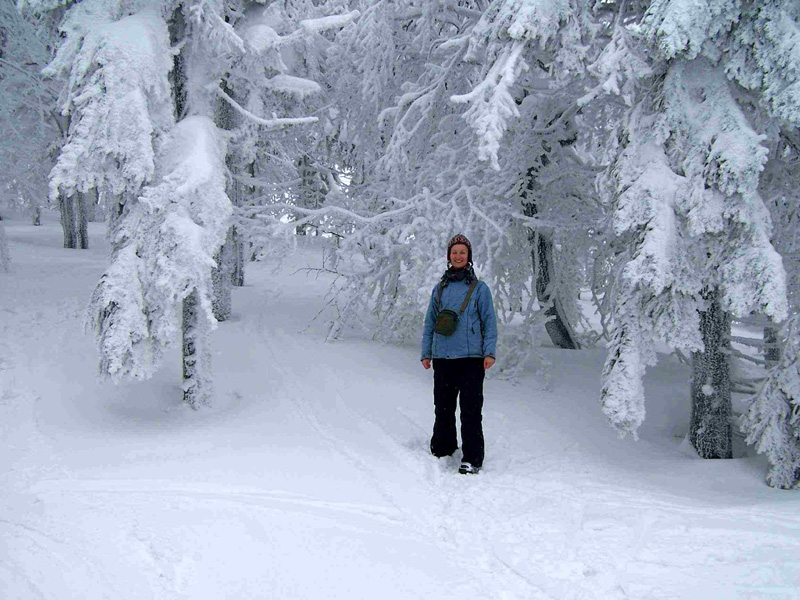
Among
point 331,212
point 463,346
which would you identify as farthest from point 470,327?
point 331,212

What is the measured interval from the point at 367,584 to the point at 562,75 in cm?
528

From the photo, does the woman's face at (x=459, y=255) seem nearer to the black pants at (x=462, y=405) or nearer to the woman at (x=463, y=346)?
the woman at (x=463, y=346)

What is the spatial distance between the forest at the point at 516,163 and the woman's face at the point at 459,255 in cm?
91

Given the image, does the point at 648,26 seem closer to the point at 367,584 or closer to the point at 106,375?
the point at 367,584

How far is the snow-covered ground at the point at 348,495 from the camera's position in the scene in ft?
11.6

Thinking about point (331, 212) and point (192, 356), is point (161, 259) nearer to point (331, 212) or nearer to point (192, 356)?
point (192, 356)

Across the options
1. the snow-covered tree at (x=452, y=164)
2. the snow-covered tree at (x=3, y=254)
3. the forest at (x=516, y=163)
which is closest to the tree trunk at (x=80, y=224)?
the snow-covered tree at (x=3, y=254)

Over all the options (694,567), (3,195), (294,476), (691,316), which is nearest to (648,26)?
(691,316)

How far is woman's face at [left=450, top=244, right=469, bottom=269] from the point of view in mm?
5645

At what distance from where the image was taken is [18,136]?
40.5ft

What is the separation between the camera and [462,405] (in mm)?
5613

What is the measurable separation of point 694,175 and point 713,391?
7.51ft

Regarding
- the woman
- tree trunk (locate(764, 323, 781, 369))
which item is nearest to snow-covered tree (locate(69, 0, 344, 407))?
the woman

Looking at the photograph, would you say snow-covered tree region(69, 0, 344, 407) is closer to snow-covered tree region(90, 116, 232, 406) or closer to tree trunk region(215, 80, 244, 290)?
snow-covered tree region(90, 116, 232, 406)
